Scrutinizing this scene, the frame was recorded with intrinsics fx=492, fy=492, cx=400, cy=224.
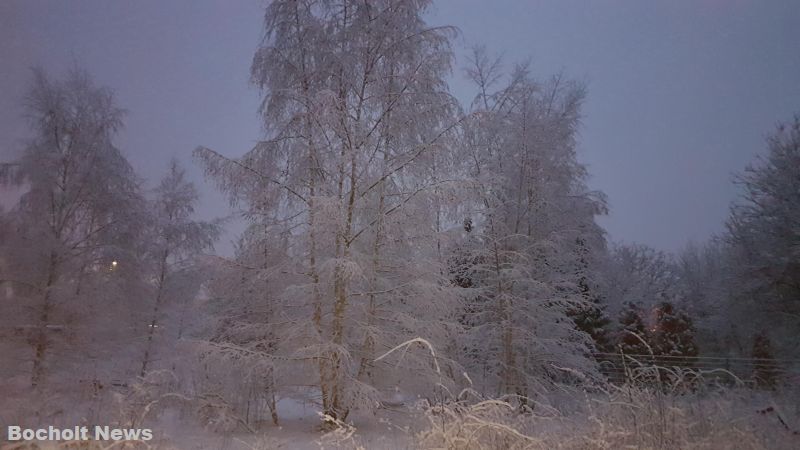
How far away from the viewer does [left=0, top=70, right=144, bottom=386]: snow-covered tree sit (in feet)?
34.3

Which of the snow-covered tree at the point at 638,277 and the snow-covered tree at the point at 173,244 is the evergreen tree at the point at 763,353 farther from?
the snow-covered tree at the point at 173,244

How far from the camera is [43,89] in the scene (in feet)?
38.2

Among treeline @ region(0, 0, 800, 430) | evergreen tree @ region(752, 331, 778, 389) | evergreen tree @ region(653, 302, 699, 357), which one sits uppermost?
treeline @ region(0, 0, 800, 430)

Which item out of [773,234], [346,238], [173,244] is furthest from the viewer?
[173,244]

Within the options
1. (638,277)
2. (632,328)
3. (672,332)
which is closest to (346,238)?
(632,328)

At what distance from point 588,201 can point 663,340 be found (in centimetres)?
829

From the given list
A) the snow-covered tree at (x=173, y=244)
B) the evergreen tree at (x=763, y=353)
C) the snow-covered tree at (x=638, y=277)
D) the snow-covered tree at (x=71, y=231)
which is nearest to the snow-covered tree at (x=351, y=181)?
the snow-covered tree at (x=71, y=231)

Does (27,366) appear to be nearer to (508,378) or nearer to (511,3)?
(508,378)

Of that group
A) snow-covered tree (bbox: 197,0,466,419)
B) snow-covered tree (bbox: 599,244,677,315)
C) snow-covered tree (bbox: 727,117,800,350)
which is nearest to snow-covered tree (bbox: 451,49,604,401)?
snow-covered tree (bbox: 197,0,466,419)

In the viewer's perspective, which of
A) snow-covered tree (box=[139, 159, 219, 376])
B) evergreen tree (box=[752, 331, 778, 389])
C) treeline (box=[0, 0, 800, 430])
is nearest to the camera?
treeline (box=[0, 0, 800, 430])

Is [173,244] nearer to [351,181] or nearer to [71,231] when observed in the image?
[71,231]

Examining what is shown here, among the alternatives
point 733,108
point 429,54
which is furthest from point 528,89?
point 733,108

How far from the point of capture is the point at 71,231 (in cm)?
1138

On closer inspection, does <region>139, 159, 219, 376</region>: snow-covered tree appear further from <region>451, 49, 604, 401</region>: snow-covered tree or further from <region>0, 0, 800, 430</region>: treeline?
<region>451, 49, 604, 401</region>: snow-covered tree
